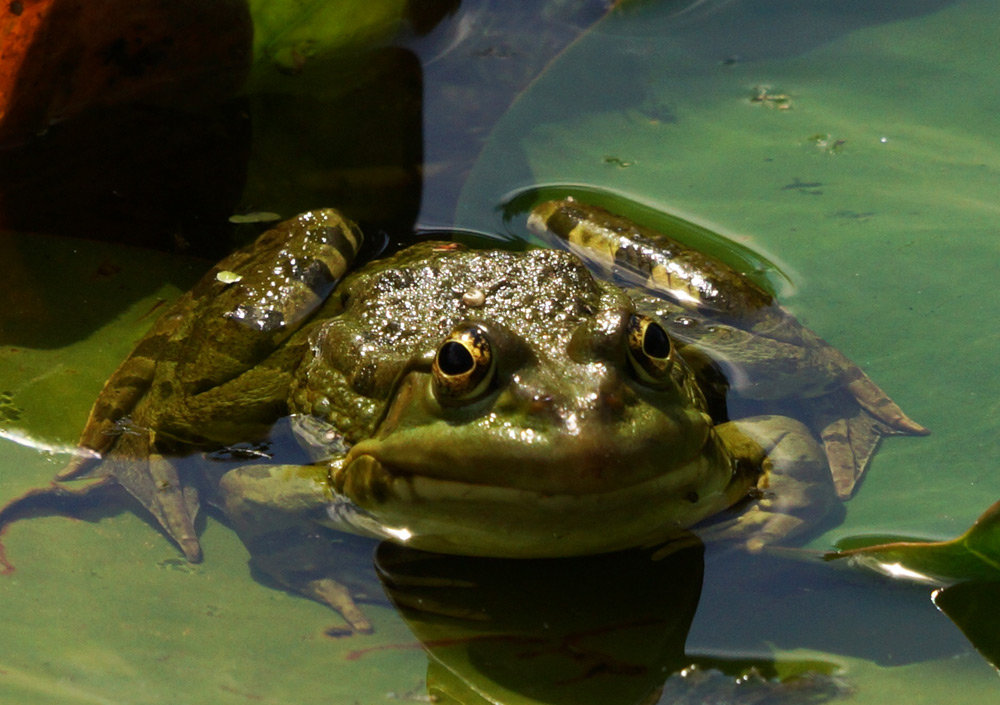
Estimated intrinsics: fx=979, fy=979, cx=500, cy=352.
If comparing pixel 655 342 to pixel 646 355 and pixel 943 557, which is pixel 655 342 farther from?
pixel 943 557

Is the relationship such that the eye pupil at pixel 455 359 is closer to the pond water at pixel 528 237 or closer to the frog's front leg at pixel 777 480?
the pond water at pixel 528 237

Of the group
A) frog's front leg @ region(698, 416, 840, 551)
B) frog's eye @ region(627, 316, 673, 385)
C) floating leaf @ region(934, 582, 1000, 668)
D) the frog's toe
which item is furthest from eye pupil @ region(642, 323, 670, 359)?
the frog's toe

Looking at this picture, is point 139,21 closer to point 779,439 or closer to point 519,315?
point 519,315

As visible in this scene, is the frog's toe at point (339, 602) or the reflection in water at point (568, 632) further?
the frog's toe at point (339, 602)

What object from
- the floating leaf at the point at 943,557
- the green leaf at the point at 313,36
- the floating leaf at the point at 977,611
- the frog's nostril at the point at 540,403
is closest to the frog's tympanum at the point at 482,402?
the frog's nostril at the point at 540,403

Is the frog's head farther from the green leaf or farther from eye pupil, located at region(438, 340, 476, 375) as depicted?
the green leaf

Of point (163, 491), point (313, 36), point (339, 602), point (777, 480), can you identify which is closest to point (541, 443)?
point (339, 602)
